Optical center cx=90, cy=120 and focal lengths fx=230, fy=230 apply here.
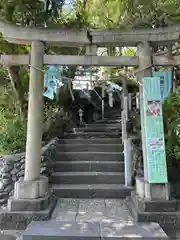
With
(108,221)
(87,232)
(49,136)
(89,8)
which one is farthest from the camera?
(49,136)

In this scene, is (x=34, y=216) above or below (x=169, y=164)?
below

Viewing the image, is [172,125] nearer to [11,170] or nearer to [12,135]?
[11,170]

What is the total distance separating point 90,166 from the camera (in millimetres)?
6598

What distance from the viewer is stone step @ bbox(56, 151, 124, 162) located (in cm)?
A: 699

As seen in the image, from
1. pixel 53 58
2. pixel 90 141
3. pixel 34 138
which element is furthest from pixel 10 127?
pixel 90 141

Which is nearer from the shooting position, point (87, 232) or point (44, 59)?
point (87, 232)

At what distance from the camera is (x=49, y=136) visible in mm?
8227

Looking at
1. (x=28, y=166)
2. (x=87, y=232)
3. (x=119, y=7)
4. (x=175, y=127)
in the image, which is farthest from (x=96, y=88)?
(x=87, y=232)

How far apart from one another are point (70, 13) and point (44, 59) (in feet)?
11.7

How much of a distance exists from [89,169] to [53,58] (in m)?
3.30

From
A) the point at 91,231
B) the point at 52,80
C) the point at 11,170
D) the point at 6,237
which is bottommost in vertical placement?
the point at 6,237

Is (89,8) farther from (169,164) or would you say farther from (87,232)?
(87,232)

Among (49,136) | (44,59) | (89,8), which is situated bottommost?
(49,136)

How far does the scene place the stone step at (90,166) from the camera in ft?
21.4
